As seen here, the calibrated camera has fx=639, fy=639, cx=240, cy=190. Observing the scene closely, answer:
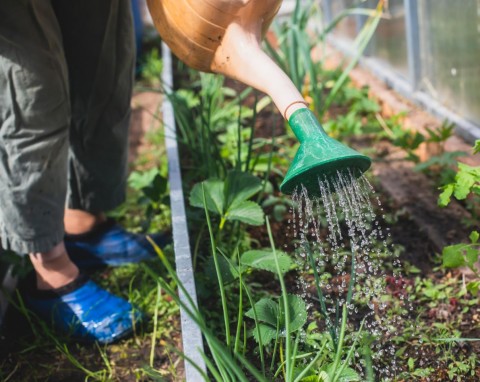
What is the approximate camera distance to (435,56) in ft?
9.80

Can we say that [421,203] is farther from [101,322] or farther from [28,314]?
[28,314]

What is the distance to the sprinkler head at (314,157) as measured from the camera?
1.21m

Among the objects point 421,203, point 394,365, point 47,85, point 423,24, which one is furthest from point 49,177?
point 423,24

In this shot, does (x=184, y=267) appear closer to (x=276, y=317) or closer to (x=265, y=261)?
(x=265, y=261)

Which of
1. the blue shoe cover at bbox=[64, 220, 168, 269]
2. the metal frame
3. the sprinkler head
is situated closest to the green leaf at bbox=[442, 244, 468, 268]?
the sprinkler head

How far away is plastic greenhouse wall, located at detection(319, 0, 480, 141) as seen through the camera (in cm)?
259

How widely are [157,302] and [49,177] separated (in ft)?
1.63

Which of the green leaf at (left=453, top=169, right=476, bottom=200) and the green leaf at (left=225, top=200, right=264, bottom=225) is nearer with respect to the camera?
the green leaf at (left=453, top=169, right=476, bottom=200)

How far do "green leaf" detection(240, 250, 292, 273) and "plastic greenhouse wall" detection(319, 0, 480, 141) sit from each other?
1.28 meters

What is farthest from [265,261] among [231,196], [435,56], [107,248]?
[435,56]

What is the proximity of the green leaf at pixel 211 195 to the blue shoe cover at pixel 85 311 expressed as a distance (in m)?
0.39

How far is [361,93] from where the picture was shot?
11.3 ft

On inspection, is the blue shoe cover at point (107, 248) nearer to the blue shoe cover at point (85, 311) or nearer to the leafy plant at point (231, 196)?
the blue shoe cover at point (85, 311)

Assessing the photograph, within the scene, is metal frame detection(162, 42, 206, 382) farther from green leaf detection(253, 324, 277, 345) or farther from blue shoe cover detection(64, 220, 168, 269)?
blue shoe cover detection(64, 220, 168, 269)
